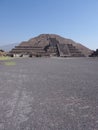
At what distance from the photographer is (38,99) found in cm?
791

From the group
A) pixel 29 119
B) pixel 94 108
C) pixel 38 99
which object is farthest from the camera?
pixel 38 99

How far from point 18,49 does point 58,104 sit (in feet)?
390

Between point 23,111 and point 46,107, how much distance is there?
749mm

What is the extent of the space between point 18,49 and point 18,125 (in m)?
121

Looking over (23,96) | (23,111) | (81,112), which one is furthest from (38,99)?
(81,112)

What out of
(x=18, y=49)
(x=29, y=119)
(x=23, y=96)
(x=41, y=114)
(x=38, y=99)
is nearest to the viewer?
(x=29, y=119)

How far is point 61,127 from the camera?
16.4 ft

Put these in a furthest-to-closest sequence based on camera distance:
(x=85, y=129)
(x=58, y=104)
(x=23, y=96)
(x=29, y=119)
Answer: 1. (x=23, y=96)
2. (x=58, y=104)
3. (x=29, y=119)
4. (x=85, y=129)

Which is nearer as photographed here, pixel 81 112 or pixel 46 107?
pixel 81 112

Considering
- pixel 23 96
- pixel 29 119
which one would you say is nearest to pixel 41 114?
pixel 29 119

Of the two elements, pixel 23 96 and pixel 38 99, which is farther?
pixel 23 96

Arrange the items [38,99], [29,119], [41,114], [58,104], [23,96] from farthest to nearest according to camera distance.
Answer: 1. [23,96]
2. [38,99]
3. [58,104]
4. [41,114]
5. [29,119]

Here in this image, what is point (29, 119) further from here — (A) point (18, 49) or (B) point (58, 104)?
(A) point (18, 49)

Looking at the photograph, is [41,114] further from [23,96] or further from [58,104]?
[23,96]
